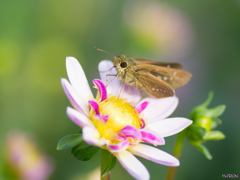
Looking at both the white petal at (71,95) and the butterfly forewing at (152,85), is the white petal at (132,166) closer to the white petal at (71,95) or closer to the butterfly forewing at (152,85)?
the white petal at (71,95)

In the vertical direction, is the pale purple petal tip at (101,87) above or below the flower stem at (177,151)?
above

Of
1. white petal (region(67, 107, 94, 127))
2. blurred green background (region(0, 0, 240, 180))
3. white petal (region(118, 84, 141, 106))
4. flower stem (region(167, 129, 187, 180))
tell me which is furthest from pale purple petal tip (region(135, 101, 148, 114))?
blurred green background (region(0, 0, 240, 180))

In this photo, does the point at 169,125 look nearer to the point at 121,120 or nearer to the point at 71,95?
the point at 121,120

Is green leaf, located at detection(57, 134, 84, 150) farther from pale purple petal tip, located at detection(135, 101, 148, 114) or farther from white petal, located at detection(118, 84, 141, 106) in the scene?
white petal, located at detection(118, 84, 141, 106)

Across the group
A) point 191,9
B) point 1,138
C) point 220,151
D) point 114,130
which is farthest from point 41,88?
point 191,9

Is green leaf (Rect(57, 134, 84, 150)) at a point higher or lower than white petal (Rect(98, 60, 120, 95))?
lower

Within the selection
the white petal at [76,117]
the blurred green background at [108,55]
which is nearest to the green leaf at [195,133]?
the white petal at [76,117]

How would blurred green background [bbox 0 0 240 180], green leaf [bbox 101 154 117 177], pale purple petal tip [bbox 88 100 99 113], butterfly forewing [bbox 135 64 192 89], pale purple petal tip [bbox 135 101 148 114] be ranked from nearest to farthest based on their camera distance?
green leaf [bbox 101 154 117 177], pale purple petal tip [bbox 88 100 99 113], pale purple petal tip [bbox 135 101 148 114], butterfly forewing [bbox 135 64 192 89], blurred green background [bbox 0 0 240 180]
